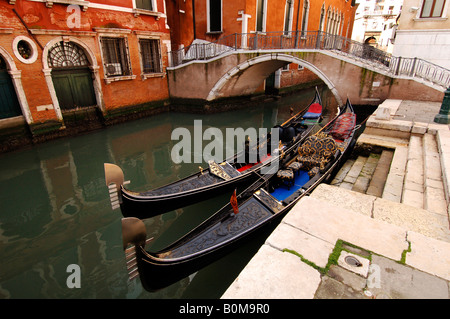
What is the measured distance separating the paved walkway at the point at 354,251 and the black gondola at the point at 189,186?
1.72 meters

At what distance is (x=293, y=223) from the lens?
1.86m

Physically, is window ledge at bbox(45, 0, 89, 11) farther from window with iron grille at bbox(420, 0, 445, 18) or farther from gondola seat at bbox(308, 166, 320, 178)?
window with iron grille at bbox(420, 0, 445, 18)

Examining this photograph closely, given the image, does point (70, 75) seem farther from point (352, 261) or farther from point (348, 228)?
point (352, 261)

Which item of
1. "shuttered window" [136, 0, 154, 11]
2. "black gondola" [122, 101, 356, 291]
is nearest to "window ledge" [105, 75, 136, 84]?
"shuttered window" [136, 0, 154, 11]

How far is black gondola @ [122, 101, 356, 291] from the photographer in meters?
2.14

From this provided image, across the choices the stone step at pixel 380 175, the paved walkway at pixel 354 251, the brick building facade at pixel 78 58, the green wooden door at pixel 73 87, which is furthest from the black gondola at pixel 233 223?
the green wooden door at pixel 73 87

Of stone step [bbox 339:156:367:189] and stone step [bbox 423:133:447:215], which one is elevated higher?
stone step [bbox 423:133:447:215]

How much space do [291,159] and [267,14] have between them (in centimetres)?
802

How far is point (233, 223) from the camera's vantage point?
279 centimetres

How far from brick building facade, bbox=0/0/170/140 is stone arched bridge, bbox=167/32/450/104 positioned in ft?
3.83

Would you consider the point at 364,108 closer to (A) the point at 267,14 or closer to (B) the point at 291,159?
(B) the point at 291,159

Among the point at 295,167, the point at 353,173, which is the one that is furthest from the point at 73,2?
the point at 353,173

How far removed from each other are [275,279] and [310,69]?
807cm

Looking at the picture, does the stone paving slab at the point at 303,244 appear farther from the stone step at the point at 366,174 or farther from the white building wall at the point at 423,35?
the white building wall at the point at 423,35
